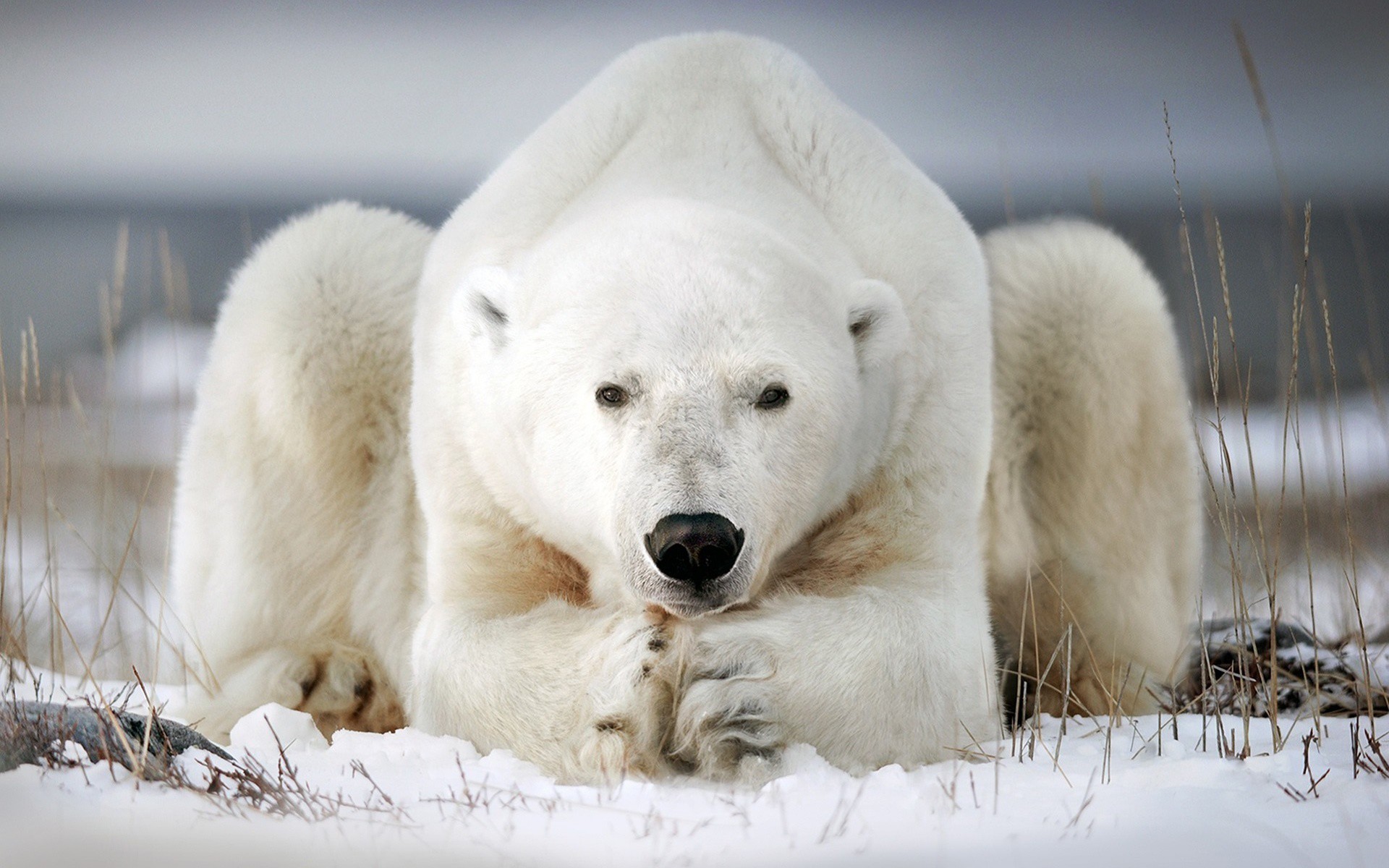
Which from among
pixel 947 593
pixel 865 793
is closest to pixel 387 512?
pixel 947 593

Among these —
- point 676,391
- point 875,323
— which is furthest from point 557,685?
point 875,323

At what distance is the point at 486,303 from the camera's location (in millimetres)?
2479

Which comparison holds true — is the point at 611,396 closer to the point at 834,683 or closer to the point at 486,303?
the point at 486,303

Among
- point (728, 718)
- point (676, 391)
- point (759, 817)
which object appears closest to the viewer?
point (759, 817)

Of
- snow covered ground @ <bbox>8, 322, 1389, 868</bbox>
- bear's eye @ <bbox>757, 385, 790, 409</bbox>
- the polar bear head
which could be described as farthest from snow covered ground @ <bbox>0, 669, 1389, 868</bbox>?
bear's eye @ <bbox>757, 385, 790, 409</bbox>

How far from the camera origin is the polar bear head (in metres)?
2.01

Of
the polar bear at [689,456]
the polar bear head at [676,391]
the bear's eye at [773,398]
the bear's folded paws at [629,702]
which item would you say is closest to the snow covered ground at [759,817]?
the bear's folded paws at [629,702]

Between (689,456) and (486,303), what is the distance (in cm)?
70

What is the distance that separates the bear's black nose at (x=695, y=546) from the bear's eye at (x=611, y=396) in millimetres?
293

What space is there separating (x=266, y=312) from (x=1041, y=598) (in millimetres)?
2188

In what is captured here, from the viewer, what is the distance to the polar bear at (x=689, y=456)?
2184 millimetres

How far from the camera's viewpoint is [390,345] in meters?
3.33

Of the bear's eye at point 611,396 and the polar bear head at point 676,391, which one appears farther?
the bear's eye at point 611,396

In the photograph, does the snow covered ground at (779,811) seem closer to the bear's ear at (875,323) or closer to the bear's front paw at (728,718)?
the bear's front paw at (728,718)
